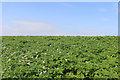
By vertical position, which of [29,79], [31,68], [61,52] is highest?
[61,52]

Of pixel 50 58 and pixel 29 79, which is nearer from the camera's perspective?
pixel 29 79

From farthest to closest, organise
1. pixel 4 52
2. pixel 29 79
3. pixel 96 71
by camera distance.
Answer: pixel 4 52
pixel 96 71
pixel 29 79

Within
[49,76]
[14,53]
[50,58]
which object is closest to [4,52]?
[14,53]

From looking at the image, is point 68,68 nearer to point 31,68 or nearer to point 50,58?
point 50,58

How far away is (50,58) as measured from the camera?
17.1 feet

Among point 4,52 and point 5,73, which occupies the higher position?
point 4,52

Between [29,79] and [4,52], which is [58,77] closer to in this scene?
[29,79]

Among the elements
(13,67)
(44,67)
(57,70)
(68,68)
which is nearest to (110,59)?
(68,68)

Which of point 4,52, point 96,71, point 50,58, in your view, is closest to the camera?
point 96,71

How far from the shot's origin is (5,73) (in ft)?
15.0

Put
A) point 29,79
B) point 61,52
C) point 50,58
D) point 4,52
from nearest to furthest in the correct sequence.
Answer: point 29,79 → point 50,58 → point 61,52 → point 4,52

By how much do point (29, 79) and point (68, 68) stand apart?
49.4 inches

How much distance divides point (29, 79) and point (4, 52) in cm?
251

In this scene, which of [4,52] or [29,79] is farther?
[4,52]
